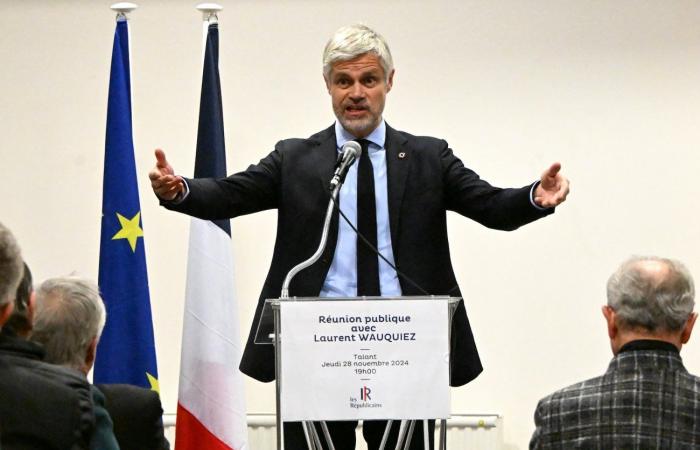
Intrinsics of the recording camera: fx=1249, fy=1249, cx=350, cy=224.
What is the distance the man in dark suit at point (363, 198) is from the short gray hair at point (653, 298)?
983mm

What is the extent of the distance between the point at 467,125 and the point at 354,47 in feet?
5.88

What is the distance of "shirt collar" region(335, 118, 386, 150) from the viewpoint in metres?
3.82

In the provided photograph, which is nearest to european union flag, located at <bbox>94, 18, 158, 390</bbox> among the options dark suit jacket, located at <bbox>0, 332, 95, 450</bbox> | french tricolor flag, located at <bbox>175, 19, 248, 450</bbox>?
french tricolor flag, located at <bbox>175, 19, 248, 450</bbox>

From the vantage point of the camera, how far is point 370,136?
382 cm

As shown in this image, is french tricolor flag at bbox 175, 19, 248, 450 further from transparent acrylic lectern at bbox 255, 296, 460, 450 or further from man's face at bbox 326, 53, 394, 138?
transparent acrylic lectern at bbox 255, 296, 460, 450

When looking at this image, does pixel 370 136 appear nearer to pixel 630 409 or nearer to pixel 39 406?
pixel 630 409

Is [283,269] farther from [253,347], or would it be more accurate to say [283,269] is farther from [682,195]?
[682,195]

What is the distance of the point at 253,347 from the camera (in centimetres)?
371

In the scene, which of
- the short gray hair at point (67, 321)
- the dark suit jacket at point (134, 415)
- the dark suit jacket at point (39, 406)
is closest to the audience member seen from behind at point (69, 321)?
the short gray hair at point (67, 321)

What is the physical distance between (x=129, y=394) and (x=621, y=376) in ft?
4.10

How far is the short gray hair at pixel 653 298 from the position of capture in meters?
2.54

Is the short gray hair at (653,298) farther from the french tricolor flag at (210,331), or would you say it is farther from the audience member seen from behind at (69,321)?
the french tricolor flag at (210,331)

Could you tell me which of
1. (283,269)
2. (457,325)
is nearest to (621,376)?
(457,325)

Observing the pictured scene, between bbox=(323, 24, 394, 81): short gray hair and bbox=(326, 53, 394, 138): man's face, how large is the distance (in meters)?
0.01
